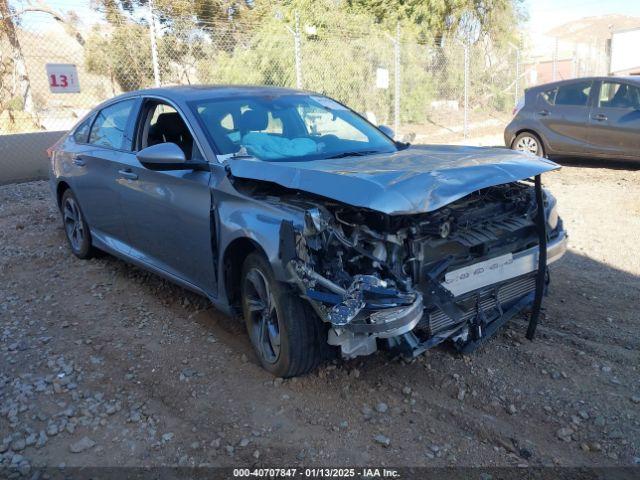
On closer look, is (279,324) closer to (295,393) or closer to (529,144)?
(295,393)

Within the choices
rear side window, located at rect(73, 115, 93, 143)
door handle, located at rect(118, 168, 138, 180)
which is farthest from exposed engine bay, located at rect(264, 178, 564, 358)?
rear side window, located at rect(73, 115, 93, 143)

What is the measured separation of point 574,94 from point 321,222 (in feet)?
28.9

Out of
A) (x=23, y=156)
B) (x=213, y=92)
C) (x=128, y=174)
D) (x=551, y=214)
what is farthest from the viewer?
(x=23, y=156)

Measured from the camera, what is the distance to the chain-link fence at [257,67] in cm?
1141

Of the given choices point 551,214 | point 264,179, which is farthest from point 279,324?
point 551,214

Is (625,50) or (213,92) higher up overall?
(625,50)

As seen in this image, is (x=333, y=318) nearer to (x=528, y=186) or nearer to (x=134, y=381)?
(x=134, y=381)

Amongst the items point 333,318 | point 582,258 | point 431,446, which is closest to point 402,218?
point 333,318

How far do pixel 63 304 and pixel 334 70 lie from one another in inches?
412

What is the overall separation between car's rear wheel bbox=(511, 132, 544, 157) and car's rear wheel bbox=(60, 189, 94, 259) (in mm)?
7858

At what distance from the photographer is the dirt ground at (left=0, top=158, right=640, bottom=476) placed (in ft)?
9.59

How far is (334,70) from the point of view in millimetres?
14016

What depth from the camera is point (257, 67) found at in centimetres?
1309

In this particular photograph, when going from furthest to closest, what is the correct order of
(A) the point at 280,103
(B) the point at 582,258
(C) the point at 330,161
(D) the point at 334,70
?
(D) the point at 334,70 < (B) the point at 582,258 < (A) the point at 280,103 < (C) the point at 330,161
